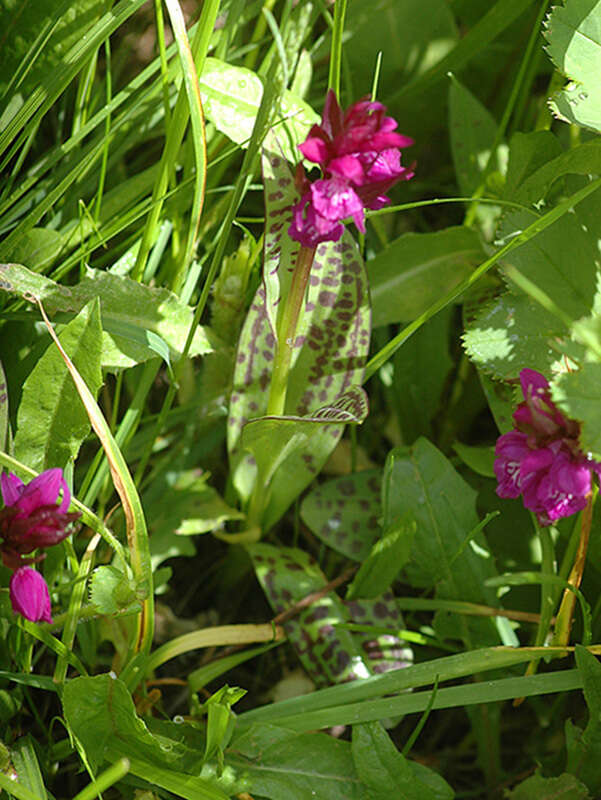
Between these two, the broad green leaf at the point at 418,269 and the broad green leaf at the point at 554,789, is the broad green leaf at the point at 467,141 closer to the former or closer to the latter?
the broad green leaf at the point at 418,269

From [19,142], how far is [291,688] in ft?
2.74

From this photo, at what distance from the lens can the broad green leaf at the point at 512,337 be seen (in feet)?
3.25

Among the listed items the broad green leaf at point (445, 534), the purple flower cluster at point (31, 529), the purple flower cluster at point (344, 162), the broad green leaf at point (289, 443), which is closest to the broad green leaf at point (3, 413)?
the purple flower cluster at point (31, 529)

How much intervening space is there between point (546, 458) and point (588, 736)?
38 centimetres

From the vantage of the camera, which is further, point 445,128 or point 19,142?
point 445,128

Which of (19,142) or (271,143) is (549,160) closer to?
(271,143)

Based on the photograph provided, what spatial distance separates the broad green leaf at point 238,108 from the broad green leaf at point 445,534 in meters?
0.44

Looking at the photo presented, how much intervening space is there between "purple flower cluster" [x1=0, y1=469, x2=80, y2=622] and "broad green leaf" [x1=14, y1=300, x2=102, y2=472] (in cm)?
14

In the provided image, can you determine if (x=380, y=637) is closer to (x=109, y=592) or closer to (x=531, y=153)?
(x=109, y=592)

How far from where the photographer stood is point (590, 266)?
1020 millimetres

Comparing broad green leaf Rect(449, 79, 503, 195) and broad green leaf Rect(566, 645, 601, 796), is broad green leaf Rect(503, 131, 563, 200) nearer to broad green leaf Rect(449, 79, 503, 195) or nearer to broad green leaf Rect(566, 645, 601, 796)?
broad green leaf Rect(449, 79, 503, 195)

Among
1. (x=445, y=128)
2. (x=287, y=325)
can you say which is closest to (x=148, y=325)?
(x=287, y=325)

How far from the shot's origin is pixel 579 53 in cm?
100

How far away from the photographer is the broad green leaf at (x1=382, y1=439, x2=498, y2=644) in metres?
1.13
